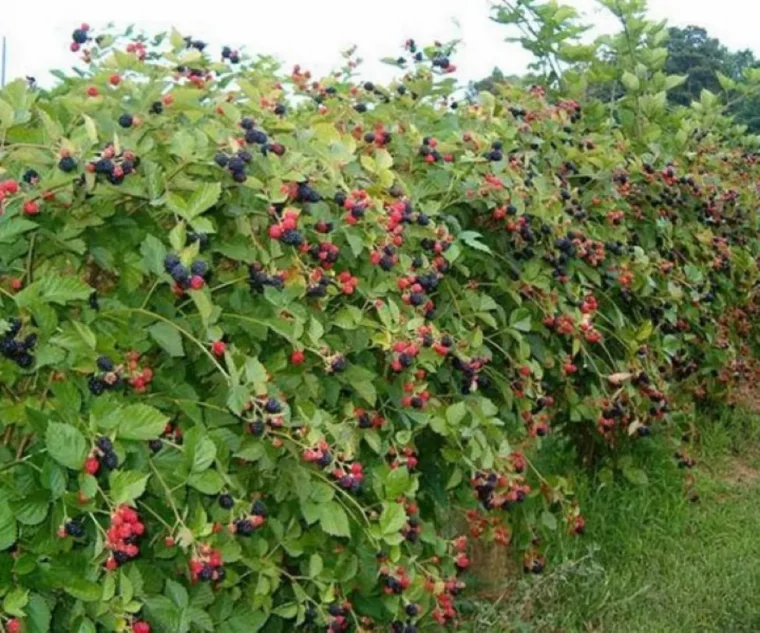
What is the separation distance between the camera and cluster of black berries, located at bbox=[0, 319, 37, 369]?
5.04 feet

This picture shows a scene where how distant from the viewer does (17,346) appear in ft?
5.05

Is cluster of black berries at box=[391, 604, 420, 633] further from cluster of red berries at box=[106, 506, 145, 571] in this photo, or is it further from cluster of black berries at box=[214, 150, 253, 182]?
cluster of black berries at box=[214, 150, 253, 182]

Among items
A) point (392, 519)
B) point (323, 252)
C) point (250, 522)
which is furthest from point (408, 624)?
point (323, 252)

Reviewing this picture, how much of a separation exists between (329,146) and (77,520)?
3.03 ft

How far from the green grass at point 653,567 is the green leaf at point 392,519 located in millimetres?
928

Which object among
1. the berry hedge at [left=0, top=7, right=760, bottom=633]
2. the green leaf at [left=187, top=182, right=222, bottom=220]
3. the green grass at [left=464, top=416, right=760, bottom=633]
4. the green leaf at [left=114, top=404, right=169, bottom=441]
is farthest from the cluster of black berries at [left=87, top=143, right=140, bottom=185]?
the green grass at [left=464, top=416, right=760, bottom=633]

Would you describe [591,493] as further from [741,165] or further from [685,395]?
[741,165]

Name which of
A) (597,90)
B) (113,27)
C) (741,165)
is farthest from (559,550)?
(741,165)

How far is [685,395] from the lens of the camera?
4.28 meters

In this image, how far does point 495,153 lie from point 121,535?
1.52 metres

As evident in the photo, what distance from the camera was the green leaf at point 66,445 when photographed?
148 centimetres

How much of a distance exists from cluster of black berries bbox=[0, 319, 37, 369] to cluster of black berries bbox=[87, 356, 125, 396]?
9cm

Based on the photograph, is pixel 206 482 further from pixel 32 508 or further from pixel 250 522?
pixel 32 508

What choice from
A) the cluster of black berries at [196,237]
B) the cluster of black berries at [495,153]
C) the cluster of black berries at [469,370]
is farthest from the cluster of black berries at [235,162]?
the cluster of black berries at [495,153]
